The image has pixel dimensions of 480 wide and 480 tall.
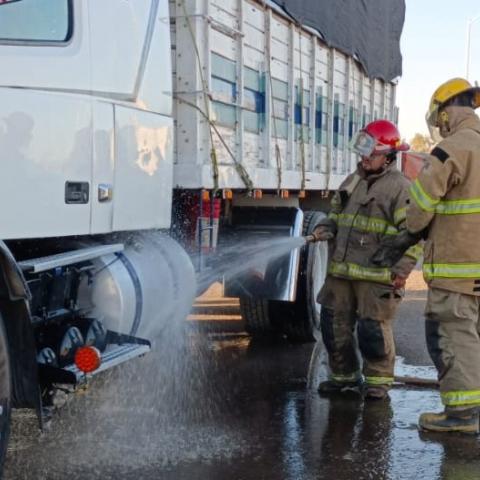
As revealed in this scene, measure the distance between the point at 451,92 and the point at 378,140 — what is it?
2.40 ft

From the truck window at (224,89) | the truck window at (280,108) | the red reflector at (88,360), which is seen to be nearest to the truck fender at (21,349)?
the red reflector at (88,360)

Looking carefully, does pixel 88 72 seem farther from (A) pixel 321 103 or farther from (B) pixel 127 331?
(A) pixel 321 103

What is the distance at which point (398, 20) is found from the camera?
893 centimetres

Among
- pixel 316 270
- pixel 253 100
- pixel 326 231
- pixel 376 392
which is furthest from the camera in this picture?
pixel 316 270

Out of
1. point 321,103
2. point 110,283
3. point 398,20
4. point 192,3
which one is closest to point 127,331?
point 110,283

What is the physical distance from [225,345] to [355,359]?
1748mm

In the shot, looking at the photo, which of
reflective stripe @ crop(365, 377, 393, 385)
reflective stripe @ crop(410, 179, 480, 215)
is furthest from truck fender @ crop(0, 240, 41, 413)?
reflective stripe @ crop(365, 377, 393, 385)

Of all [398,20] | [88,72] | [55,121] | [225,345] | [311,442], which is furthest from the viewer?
[398,20]

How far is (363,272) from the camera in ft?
16.2

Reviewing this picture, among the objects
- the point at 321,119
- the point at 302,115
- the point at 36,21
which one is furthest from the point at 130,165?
the point at 321,119

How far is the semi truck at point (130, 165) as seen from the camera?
10.3ft

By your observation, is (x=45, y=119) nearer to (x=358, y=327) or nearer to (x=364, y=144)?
(x=364, y=144)

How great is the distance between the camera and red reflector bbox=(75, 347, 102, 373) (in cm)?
329

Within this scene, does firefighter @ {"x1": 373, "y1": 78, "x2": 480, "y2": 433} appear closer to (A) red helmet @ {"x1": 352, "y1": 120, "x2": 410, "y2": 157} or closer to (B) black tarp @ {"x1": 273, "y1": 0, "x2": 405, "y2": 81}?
(A) red helmet @ {"x1": 352, "y1": 120, "x2": 410, "y2": 157}
